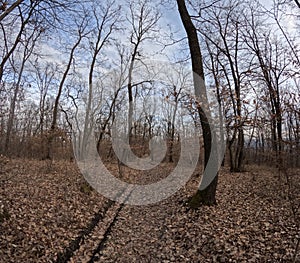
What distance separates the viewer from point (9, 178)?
9.53 metres

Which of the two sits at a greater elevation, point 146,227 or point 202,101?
point 202,101

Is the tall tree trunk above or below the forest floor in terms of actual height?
above

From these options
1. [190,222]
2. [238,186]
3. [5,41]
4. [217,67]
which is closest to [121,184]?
[238,186]

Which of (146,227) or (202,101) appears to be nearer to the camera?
(146,227)

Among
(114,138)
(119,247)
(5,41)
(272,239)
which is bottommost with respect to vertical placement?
(119,247)

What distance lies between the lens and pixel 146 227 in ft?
21.3

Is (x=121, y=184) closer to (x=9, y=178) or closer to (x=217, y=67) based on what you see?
(x=9, y=178)

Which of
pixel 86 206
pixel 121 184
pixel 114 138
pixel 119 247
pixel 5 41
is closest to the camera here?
pixel 119 247

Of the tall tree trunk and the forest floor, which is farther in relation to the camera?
the tall tree trunk

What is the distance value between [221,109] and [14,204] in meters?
6.59

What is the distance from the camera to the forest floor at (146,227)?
186 inches

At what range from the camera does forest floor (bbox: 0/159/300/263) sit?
4.71 m

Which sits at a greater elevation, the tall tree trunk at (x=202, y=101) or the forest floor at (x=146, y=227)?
the tall tree trunk at (x=202, y=101)

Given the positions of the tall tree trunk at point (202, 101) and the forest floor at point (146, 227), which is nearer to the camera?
the forest floor at point (146, 227)
